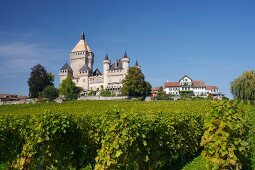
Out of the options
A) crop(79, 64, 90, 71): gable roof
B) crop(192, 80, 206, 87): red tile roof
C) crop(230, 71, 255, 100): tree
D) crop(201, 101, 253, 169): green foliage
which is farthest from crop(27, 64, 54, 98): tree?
crop(201, 101, 253, 169): green foliage

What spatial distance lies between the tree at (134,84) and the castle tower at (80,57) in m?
36.4

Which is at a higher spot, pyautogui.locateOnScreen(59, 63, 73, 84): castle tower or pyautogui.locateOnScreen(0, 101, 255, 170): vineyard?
pyautogui.locateOnScreen(59, 63, 73, 84): castle tower

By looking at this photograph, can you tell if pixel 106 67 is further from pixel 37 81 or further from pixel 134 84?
pixel 134 84

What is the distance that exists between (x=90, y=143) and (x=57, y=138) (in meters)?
2.90

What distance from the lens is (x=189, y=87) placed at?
133 metres

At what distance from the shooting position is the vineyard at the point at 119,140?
958 cm

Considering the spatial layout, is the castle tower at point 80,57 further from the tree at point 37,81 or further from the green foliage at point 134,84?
→ the green foliage at point 134,84

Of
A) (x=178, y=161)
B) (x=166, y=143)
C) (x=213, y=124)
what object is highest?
(x=213, y=124)

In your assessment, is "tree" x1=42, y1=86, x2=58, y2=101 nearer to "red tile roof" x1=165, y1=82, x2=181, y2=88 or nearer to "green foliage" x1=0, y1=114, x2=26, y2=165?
"red tile roof" x1=165, y1=82, x2=181, y2=88

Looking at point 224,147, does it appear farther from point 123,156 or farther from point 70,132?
point 70,132

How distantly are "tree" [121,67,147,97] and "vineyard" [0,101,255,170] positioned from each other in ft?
264

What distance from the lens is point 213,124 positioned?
9.65 metres

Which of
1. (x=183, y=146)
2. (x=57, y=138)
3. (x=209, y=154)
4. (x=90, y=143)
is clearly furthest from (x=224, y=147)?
(x=183, y=146)

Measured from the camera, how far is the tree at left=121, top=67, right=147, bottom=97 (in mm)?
98500
